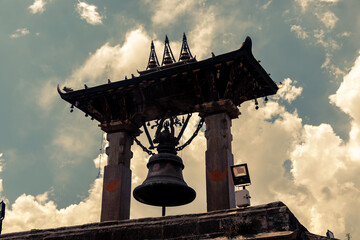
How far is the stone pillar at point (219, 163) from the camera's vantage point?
Result: 15.4 meters

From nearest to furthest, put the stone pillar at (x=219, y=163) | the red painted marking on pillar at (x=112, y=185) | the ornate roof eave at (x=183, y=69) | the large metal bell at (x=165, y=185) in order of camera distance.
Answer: the large metal bell at (x=165, y=185), the stone pillar at (x=219, y=163), the ornate roof eave at (x=183, y=69), the red painted marking on pillar at (x=112, y=185)

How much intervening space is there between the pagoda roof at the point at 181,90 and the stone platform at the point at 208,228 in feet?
19.8

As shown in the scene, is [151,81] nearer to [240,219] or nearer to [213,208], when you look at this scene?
[213,208]

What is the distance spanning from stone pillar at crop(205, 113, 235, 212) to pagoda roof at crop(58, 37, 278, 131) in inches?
21.3

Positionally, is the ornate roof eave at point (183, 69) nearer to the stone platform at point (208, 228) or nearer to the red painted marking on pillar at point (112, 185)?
the red painted marking on pillar at point (112, 185)

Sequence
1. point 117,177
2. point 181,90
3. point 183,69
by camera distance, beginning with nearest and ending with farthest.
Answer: point 183,69 → point 117,177 → point 181,90

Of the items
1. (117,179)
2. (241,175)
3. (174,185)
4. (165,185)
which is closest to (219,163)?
(174,185)

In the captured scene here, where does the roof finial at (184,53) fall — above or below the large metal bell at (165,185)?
above

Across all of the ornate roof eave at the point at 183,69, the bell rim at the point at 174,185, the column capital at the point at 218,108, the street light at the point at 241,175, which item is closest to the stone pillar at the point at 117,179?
the bell rim at the point at 174,185

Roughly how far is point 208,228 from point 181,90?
23.6 feet

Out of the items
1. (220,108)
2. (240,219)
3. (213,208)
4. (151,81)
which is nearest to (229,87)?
(220,108)

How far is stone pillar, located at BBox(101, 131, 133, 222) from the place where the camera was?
16875 millimetres

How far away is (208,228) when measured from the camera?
11.3 metres

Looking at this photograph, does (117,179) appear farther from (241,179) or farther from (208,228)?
(208,228)
